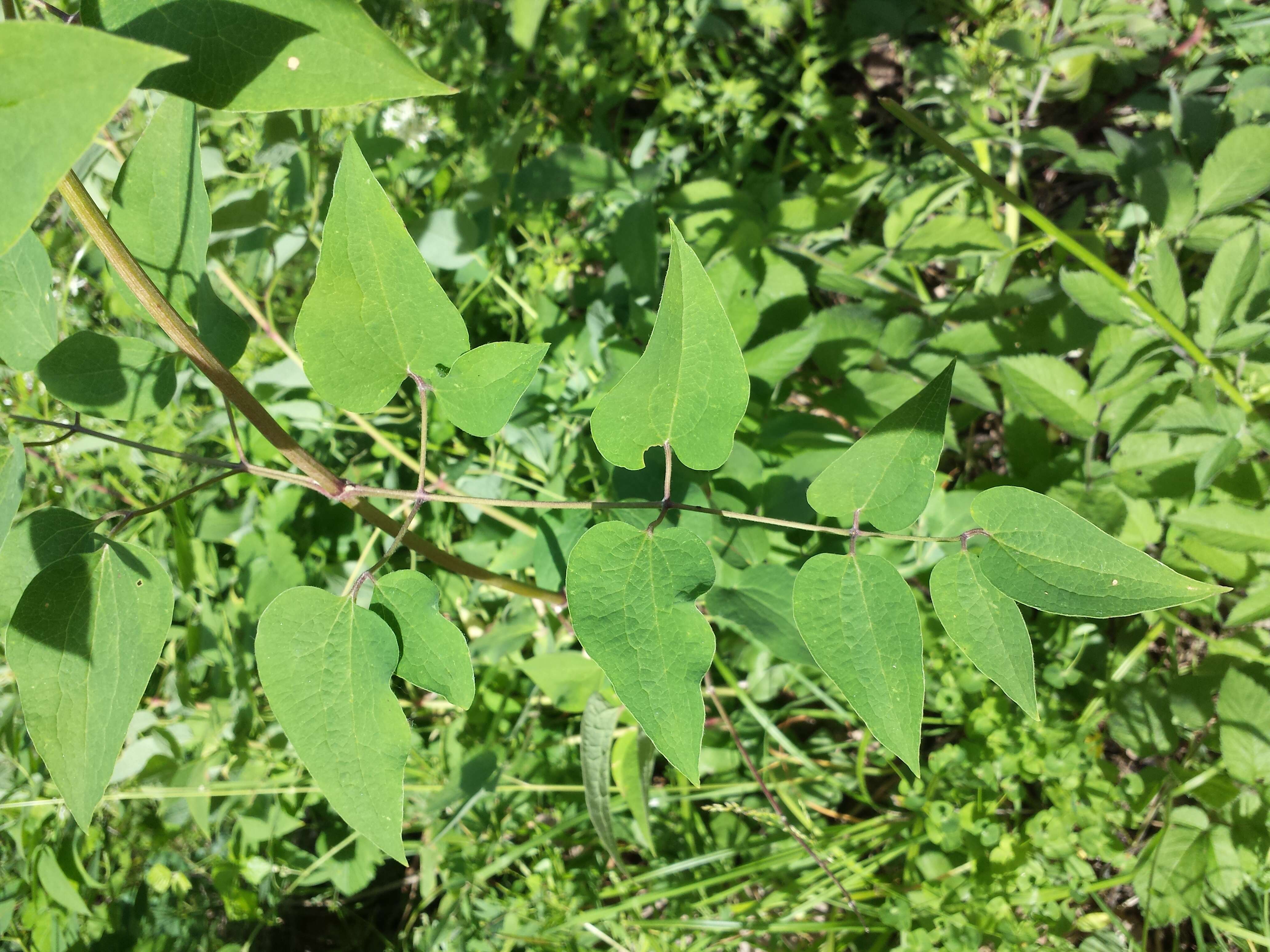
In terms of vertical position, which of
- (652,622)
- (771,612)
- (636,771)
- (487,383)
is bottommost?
(636,771)

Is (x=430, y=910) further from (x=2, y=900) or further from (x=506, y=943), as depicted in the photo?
(x=2, y=900)

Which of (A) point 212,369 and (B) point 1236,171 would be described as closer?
(A) point 212,369

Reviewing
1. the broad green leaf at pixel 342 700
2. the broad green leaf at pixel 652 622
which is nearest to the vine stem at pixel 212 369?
the broad green leaf at pixel 342 700

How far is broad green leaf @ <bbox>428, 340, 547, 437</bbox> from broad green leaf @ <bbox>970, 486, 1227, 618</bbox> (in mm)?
483

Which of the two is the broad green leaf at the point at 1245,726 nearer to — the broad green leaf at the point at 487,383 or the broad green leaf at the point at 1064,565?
the broad green leaf at the point at 1064,565

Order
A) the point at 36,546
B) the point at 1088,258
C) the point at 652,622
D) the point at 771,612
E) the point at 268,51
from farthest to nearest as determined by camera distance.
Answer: the point at 1088,258
the point at 771,612
the point at 36,546
the point at 652,622
the point at 268,51

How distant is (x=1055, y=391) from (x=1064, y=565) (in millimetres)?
717

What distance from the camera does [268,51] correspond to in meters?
0.63

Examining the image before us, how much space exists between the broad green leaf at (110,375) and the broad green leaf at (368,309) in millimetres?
362

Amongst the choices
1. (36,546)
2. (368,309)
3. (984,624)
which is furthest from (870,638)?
(36,546)

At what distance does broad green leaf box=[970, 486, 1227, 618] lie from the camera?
714 millimetres

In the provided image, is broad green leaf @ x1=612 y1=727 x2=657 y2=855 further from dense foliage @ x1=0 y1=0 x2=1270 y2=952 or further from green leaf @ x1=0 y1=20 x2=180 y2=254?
green leaf @ x1=0 y1=20 x2=180 y2=254

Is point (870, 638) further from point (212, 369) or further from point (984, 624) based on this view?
point (212, 369)

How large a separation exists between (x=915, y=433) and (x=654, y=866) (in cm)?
134
